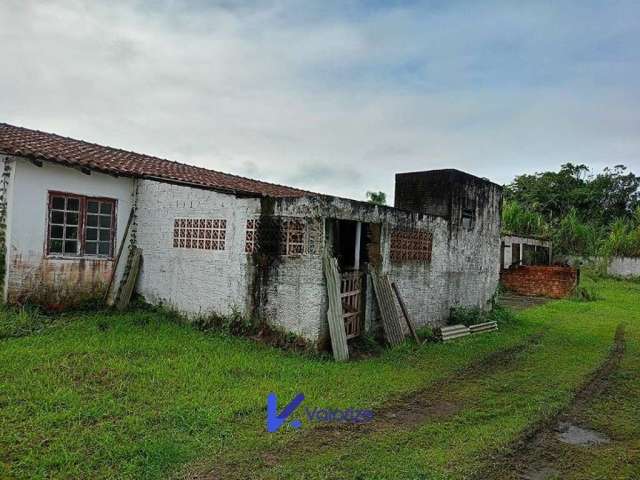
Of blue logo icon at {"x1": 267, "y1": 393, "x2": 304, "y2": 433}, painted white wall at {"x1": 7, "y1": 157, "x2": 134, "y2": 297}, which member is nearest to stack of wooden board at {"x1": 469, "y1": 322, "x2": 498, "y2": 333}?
blue logo icon at {"x1": 267, "y1": 393, "x2": 304, "y2": 433}

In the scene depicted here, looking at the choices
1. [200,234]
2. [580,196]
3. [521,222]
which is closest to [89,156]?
[200,234]

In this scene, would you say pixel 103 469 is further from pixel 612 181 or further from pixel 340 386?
pixel 612 181

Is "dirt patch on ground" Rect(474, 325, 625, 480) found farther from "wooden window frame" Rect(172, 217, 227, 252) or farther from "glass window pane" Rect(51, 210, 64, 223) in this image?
"glass window pane" Rect(51, 210, 64, 223)

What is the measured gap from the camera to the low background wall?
26.1 metres

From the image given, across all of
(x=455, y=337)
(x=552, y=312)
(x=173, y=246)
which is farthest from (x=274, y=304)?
(x=552, y=312)

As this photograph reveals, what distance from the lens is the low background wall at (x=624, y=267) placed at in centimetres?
2606

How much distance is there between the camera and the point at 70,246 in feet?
30.0

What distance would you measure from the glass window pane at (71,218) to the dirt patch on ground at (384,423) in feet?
22.9

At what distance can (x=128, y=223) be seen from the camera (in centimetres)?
980

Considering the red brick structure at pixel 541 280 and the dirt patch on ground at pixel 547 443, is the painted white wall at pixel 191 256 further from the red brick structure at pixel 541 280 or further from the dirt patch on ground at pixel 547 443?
the red brick structure at pixel 541 280

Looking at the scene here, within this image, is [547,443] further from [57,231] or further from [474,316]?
[57,231]

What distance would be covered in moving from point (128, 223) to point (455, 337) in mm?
7323

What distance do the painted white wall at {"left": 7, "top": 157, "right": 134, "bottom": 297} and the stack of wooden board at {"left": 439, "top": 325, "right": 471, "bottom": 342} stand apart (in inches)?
286

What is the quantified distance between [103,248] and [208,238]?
272cm
